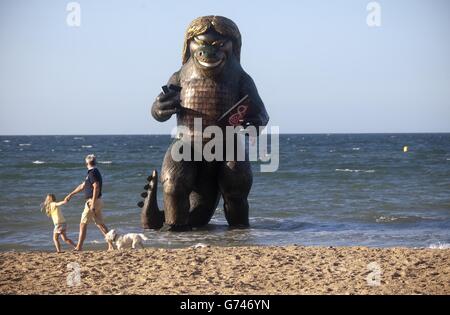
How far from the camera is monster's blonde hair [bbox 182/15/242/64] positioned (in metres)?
7.86

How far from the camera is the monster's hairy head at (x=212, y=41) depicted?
765cm

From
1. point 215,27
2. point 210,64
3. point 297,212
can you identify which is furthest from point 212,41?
point 297,212

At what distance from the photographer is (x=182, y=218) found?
26.3ft

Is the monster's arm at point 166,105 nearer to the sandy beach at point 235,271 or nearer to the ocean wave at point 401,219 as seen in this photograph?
the sandy beach at point 235,271

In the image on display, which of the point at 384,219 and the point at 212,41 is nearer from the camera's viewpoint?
the point at 212,41

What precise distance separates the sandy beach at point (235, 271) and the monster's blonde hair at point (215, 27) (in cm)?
252

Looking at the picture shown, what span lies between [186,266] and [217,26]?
123 inches

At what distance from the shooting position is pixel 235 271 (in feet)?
18.5

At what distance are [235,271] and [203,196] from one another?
9.12 ft

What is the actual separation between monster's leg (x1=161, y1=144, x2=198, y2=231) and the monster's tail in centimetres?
18

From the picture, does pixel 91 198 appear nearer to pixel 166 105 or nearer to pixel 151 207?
pixel 151 207

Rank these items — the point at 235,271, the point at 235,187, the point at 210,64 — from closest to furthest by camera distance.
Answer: the point at 235,271, the point at 210,64, the point at 235,187

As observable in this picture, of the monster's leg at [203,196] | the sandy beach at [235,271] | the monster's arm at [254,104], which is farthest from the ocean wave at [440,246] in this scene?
the monster's leg at [203,196]
